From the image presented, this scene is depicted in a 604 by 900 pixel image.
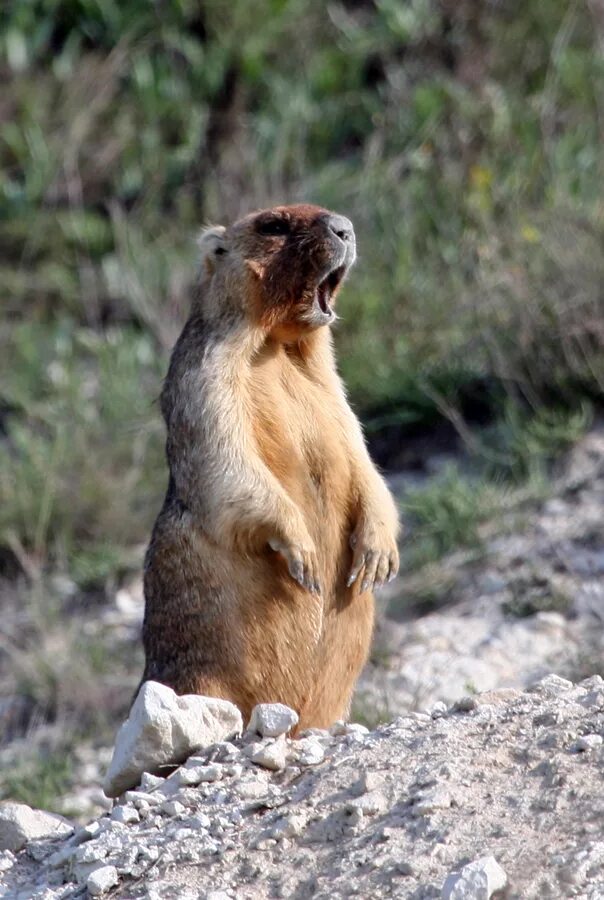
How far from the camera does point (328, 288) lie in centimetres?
659

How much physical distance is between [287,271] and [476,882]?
299cm

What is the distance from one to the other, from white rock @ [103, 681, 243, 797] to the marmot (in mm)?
588

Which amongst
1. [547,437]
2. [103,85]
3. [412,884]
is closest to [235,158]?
[103,85]

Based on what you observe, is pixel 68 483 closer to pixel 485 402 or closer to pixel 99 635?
pixel 99 635

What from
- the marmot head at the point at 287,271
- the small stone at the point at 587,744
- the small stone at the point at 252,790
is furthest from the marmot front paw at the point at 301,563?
the small stone at the point at 587,744

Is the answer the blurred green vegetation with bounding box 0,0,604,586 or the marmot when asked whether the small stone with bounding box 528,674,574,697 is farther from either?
the blurred green vegetation with bounding box 0,0,604,586

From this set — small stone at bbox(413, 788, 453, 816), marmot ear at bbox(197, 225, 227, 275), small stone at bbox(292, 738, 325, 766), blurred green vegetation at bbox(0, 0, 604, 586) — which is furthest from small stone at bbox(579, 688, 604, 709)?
blurred green vegetation at bbox(0, 0, 604, 586)

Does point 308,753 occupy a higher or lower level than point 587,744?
lower

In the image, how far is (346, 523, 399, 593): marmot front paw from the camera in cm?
636

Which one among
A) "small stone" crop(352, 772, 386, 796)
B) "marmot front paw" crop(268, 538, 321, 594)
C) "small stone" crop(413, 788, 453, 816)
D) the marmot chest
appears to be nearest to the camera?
"small stone" crop(413, 788, 453, 816)

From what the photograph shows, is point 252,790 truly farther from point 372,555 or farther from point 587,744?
point 372,555

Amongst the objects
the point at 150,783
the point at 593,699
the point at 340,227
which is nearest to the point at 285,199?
the point at 340,227

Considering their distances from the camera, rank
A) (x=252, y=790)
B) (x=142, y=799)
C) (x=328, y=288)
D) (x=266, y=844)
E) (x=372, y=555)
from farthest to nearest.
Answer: (x=328, y=288) < (x=372, y=555) < (x=142, y=799) < (x=252, y=790) < (x=266, y=844)

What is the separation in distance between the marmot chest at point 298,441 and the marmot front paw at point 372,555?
150 millimetres
